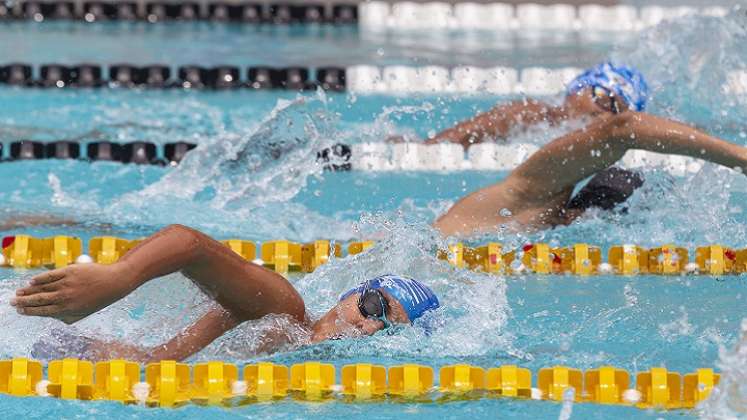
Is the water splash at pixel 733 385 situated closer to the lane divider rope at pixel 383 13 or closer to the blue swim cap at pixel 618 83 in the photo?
the blue swim cap at pixel 618 83

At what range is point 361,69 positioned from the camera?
725cm

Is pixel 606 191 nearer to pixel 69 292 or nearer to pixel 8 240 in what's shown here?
pixel 8 240

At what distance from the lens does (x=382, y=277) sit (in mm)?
3469

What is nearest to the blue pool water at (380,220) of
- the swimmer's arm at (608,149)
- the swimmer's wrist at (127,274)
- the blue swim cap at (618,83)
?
the swimmer's arm at (608,149)

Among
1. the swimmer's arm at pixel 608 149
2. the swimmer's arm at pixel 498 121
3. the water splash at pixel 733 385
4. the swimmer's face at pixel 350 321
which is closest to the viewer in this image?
the water splash at pixel 733 385

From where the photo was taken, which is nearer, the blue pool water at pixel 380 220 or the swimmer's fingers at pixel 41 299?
the swimmer's fingers at pixel 41 299

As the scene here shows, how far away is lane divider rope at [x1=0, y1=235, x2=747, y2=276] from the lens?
173 inches

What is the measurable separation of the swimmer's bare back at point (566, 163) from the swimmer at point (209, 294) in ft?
3.15

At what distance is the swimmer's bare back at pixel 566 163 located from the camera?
407cm

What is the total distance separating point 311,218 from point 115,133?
164 cm

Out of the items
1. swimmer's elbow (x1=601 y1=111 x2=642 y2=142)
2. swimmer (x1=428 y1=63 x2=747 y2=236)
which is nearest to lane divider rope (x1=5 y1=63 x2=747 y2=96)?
swimmer (x1=428 y1=63 x2=747 y2=236)

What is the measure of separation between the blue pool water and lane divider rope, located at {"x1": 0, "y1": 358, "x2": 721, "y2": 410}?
1.4 inches

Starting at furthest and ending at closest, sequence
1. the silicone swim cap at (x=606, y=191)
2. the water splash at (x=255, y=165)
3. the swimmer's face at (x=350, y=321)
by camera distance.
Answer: the water splash at (x=255, y=165) → the silicone swim cap at (x=606, y=191) → the swimmer's face at (x=350, y=321)

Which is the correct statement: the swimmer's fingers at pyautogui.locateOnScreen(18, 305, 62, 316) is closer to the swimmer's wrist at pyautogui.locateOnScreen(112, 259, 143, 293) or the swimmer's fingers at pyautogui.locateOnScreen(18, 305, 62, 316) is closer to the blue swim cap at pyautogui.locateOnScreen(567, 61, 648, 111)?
the swimmer's wrist at pyautogui.locateOnScreen(112, 259, 143, 293)
